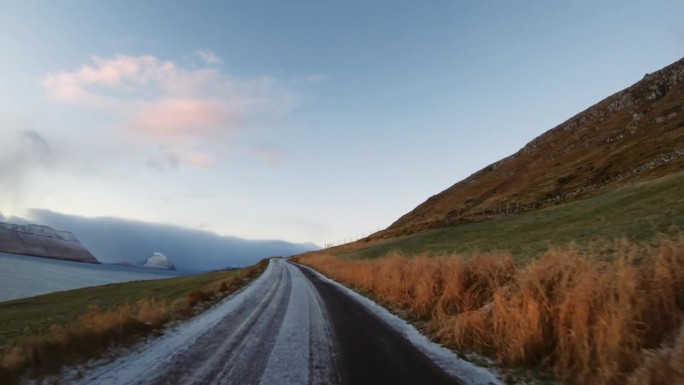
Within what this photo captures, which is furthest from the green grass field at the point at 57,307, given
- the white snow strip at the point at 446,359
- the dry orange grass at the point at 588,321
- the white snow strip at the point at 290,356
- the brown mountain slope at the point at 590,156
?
the brown mountain slope at the point at 590,156

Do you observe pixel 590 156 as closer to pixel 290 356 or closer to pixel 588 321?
pixel 588 321

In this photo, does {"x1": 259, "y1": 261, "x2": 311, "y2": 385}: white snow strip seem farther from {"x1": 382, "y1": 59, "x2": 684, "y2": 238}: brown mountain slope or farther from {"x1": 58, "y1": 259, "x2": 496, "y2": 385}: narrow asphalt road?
{"x1": 382, "y1": 59, "x2": 684, "y2": 238}: brown mountain slope

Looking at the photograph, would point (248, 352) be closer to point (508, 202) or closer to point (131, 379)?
point (131, 379)

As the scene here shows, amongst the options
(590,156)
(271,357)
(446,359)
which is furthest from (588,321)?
(590,156)

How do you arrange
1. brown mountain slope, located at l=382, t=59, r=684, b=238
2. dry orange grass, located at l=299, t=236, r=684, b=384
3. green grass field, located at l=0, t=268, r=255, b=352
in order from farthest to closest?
brown mountain slope, located at l=382, t=59, r=684, b=238 → green grass field, located at l=0, t=268, r=255, b=352 → dry orange grass, located at l=299, t=236, r=684, b=384

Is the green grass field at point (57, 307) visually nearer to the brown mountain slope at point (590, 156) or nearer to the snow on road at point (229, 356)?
the snow on road at point (229, 356)

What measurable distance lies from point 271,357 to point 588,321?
5.64 m

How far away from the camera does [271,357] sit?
7.60m

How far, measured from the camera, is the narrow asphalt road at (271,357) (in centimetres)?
631

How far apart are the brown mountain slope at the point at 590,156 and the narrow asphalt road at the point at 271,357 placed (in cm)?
5676

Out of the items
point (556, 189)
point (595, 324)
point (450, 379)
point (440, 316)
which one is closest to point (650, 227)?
point (440, 316)

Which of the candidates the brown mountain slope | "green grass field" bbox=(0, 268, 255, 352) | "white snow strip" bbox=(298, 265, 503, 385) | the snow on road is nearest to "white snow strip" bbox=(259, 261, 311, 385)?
the snow on road

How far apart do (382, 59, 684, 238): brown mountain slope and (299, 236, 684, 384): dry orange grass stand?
180 feet

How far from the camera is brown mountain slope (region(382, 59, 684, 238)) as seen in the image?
2987 inches
